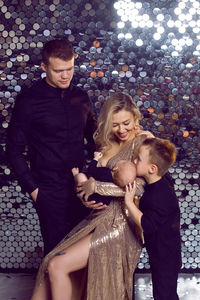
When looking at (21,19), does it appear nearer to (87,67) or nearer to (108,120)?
(87,67)

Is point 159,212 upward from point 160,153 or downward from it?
downward

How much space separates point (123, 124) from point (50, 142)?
48 cm

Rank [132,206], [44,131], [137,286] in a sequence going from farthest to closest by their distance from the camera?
[137,286]
[44,131]
[132,206]

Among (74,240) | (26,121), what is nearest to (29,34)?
(26,121)

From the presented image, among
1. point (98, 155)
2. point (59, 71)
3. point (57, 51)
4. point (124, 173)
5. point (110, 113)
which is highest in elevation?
point (57, 51)

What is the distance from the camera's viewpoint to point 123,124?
93.2 inches

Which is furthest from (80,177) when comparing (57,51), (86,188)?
(57,51)

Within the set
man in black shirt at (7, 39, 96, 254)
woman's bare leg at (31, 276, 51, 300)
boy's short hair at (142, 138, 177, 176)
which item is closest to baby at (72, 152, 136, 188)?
boy's short hair at (142, 138, 177, 176)

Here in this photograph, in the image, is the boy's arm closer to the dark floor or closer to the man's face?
the man's face

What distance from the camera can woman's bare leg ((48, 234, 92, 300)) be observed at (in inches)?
84.8

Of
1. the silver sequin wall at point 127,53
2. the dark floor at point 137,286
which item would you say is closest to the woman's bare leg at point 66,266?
the dark floor at point 137,286

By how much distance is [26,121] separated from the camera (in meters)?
2.54

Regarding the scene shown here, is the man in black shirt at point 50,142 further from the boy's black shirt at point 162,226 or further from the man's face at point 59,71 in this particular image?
the boy's black shirt at point 162,226

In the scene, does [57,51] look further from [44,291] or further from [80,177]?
[44,291]
